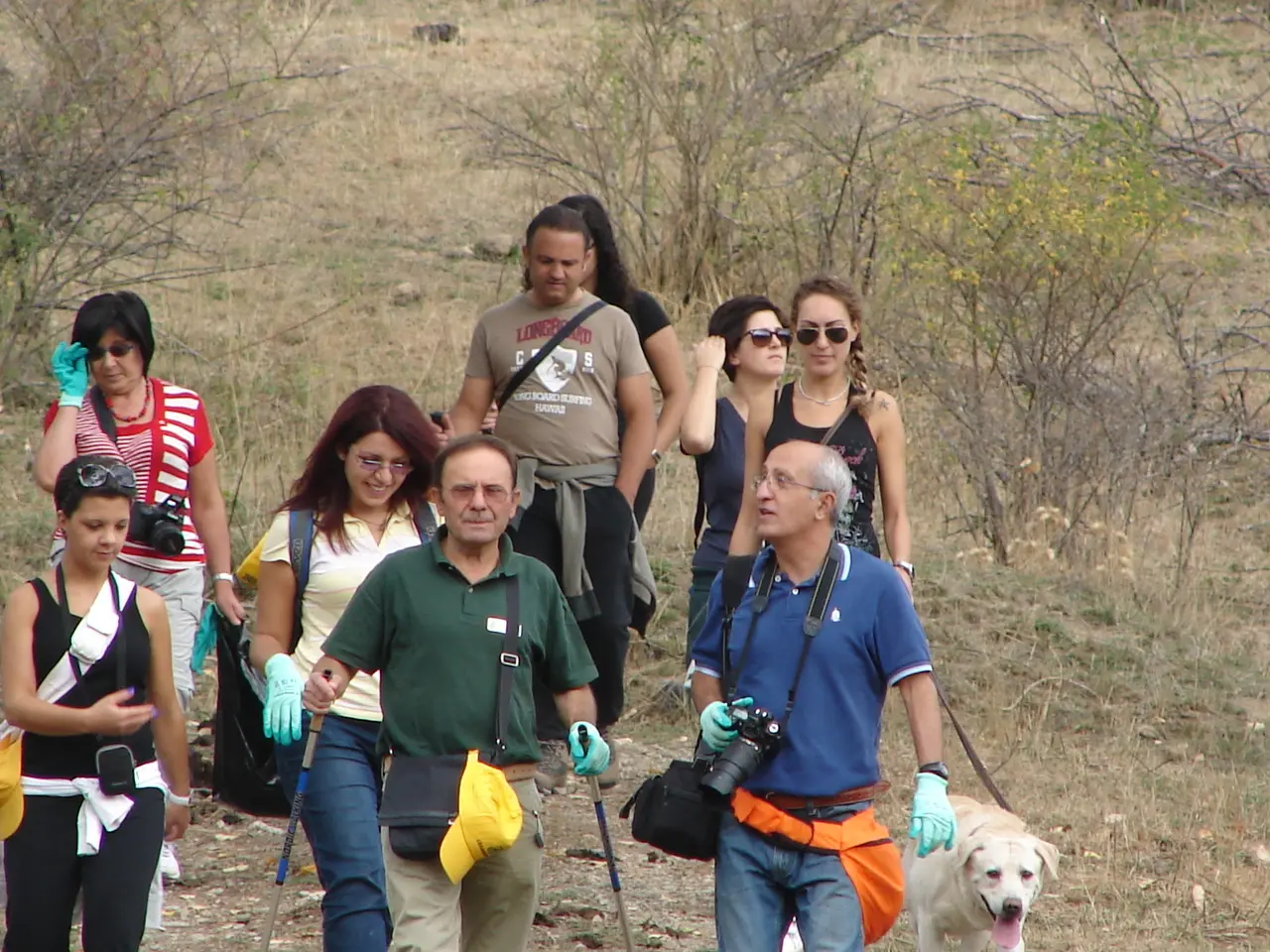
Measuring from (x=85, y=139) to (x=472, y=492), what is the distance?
8.03m

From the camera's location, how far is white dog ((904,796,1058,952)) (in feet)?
16.1

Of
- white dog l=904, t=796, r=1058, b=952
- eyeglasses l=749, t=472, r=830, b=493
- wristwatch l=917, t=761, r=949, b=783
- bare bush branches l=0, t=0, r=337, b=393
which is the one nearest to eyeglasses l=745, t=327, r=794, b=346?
white dog l=904, t=796, r=1058, b=952

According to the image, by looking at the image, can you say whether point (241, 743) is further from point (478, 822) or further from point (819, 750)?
point (819, 750)

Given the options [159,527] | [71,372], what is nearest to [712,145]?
[71,372]

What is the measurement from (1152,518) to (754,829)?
25.4 ft

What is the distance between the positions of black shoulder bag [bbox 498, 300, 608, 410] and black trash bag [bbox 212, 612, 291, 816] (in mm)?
1340

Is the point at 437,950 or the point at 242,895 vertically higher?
the point at 437,950

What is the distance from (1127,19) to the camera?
71.6 ft

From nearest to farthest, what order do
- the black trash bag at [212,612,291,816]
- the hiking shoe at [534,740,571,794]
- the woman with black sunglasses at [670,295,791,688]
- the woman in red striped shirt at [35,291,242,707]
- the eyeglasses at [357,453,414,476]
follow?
the eyeglasses at [357,453,414,476] → the black trash bag at [212,612,291,816] → the woman in red striped shirt at [35,291,242,707] → the woman with black sunglasses at [670,295,791,688] → the hiking shoe at [534,740,571,794]

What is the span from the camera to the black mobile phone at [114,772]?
403cm

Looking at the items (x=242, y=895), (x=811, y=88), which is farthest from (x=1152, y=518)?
(x=242, y=895)

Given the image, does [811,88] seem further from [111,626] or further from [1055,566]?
[111,626]

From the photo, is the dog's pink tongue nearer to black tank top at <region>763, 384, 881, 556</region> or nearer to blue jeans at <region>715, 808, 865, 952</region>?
blue jeans at <region>715, 808, 865, 952</region>

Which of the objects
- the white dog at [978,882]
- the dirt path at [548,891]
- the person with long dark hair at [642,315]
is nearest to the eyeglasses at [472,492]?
the white dog at [978,882]
